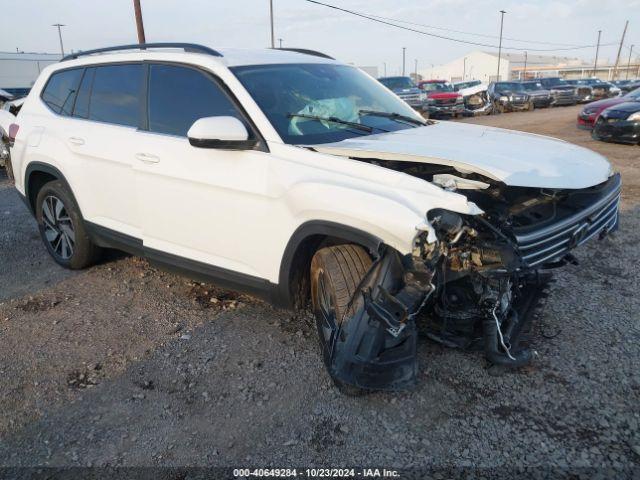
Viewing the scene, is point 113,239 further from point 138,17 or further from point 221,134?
point 138,17

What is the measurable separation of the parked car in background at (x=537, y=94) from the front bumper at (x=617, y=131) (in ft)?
47.0

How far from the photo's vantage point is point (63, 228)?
467 cm

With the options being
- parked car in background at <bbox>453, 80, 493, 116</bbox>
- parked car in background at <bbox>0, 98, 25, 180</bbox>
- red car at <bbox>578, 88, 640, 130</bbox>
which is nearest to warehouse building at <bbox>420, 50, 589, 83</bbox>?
parked car in background at <bbox>453, 80, 493, 116</bbox>

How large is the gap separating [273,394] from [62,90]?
11.3ft

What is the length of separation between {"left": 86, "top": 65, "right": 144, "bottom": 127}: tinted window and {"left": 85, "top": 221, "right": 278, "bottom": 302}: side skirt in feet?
2.89

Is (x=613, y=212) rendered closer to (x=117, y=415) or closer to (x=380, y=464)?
(x=380, y=464)

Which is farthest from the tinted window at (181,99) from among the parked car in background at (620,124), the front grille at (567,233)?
the parked car in background at (620,124)

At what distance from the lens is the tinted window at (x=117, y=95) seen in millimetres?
3777

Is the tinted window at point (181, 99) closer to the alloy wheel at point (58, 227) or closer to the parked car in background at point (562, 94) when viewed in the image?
the alloy wheel at point (58, 227)

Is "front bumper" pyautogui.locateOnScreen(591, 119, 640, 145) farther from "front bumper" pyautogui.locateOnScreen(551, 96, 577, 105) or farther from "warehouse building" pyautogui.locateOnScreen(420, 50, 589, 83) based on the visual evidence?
"warehouse building" pyautogui.locateOnScreen(420, 50, 589, 83)

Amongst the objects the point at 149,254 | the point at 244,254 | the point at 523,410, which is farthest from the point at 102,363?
the point at 523,410

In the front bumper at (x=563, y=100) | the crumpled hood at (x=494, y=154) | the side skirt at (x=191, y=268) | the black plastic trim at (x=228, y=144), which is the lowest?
the front bumper at (x=563, y=100)

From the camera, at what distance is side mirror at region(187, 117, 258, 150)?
2877mm

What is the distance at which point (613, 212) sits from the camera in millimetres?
3490
